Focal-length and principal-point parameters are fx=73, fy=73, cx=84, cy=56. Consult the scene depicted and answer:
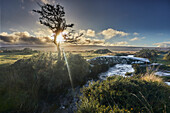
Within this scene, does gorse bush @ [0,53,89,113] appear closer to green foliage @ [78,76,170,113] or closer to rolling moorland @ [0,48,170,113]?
rolling moorland @ [0,48,170,113]

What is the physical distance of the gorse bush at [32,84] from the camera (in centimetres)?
477

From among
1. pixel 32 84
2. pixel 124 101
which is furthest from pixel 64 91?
pixel 124 101

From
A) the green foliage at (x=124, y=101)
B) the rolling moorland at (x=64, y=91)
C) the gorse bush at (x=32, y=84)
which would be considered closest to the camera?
the green foliage at (x=124, y=101)

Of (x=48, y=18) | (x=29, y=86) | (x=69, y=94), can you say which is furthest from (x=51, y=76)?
(x=48, y=18)

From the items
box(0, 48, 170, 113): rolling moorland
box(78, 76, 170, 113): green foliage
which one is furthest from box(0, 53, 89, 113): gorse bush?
box(78, 76, 170, 113): green foliage

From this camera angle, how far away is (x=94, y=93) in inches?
153

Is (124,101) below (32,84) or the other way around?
the other way around

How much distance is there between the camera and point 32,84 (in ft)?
20.1

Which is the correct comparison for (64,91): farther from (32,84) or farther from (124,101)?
(124,101)

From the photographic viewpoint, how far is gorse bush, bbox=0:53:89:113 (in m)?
4.77

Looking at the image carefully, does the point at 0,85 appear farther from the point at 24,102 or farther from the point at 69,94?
the point at 69,94

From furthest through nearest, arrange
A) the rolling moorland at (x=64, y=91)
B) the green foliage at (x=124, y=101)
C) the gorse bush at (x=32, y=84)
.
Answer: the gorse bush at (x=32, y=84) < the rolling moorland at (x=64, y=91) < the green foliage at (x=124, y=101)

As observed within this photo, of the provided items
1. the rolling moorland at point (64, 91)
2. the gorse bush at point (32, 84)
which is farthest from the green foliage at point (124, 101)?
the gorse bush at point (32, 84)

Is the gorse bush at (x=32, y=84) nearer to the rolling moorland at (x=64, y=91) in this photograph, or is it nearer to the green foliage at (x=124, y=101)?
the rolling moorland at (x=64, y=91)
